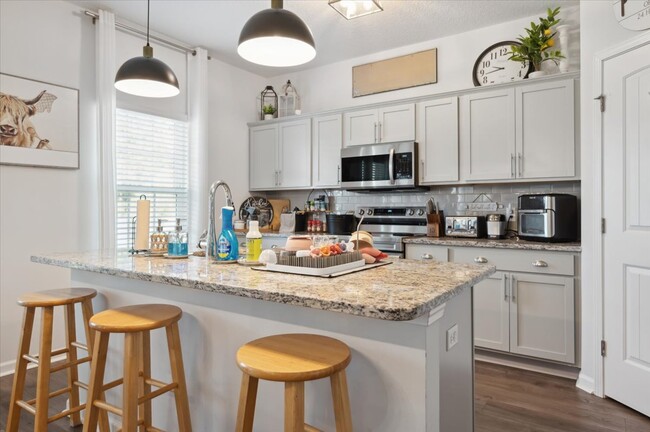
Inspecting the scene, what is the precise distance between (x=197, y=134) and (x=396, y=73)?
2083 mm

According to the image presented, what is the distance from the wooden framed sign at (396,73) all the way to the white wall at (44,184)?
2.50 metres

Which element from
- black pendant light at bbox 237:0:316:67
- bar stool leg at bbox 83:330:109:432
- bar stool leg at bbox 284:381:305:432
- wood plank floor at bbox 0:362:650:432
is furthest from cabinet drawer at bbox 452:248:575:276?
bar stool leg at bbox 83:330:109:432

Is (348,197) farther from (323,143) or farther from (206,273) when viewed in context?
(206,273)

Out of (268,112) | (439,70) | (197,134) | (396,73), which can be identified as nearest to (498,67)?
(439,70)

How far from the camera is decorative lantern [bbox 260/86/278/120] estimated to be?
4.84 m

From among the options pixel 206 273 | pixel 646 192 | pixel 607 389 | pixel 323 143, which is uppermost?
pixel 323 143

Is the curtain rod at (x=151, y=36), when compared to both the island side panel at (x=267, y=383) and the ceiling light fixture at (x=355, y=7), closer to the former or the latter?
the ceiling light fixture at (x=355, y=7)

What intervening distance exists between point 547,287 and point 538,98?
1.44 meters

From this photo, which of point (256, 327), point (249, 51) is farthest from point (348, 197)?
point (256, 327)

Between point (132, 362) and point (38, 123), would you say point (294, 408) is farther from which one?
point (38, 123)

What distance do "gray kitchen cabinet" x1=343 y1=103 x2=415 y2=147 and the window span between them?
64.4 inches

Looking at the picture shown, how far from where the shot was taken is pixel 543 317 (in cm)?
296

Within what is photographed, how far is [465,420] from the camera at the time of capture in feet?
5.52

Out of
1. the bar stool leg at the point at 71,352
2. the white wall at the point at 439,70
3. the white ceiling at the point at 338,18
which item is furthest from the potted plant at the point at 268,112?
the bar stool leg at the point at 71,352
